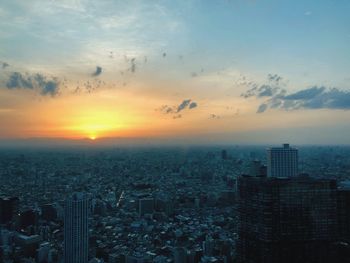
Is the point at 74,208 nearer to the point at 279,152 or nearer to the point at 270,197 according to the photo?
the point at 270,197

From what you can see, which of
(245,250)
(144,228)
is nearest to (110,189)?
(144,228)

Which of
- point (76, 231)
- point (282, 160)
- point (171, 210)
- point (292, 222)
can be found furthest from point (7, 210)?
point (282, 160)

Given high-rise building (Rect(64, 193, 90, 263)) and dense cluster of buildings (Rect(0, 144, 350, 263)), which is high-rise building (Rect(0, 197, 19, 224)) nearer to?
dense cluster of buildings (Rect(0, 144, 350, 263))

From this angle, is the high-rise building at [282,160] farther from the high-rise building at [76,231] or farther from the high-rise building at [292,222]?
the high-rise building at [76,231]

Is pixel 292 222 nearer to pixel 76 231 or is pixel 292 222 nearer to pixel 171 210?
pixel 76 231

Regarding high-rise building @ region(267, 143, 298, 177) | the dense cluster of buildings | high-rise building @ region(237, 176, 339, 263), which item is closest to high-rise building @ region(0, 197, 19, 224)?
the dense cluster of buildings
